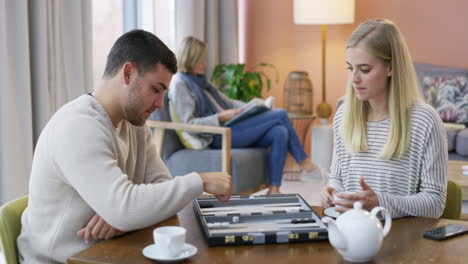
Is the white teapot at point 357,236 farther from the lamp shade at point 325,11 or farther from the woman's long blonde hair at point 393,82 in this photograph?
the lamp shade at point 325,11

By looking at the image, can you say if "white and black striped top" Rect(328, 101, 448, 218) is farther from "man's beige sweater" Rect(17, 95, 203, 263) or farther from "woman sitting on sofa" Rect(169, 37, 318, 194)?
"woman sitting on sofa" Rect(169, 37, 318, 194)

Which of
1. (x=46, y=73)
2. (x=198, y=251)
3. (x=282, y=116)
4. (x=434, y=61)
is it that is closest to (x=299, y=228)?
(x=198, y=251)

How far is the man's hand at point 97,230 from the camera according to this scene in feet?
4.94

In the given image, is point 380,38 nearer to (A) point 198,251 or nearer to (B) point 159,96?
(B) point 159,96

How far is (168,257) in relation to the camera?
1.35 metres

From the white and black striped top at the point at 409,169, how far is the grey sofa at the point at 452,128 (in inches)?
107

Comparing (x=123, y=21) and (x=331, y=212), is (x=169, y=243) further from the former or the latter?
(x=123, y=21)

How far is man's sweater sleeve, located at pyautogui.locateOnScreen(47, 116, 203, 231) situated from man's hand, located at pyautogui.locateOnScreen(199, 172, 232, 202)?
5 centimetres

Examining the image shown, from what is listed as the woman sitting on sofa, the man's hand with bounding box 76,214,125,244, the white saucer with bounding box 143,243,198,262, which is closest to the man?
the man's hand with bounding box 76,214,125,244

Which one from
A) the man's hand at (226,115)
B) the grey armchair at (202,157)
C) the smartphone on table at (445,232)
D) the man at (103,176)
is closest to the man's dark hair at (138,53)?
the man at (103,176)

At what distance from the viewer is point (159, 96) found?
1.73 metres

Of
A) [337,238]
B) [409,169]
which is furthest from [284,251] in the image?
[409,169]

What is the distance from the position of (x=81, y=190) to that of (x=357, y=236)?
0.64 meters

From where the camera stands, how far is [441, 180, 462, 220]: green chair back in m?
1.95
